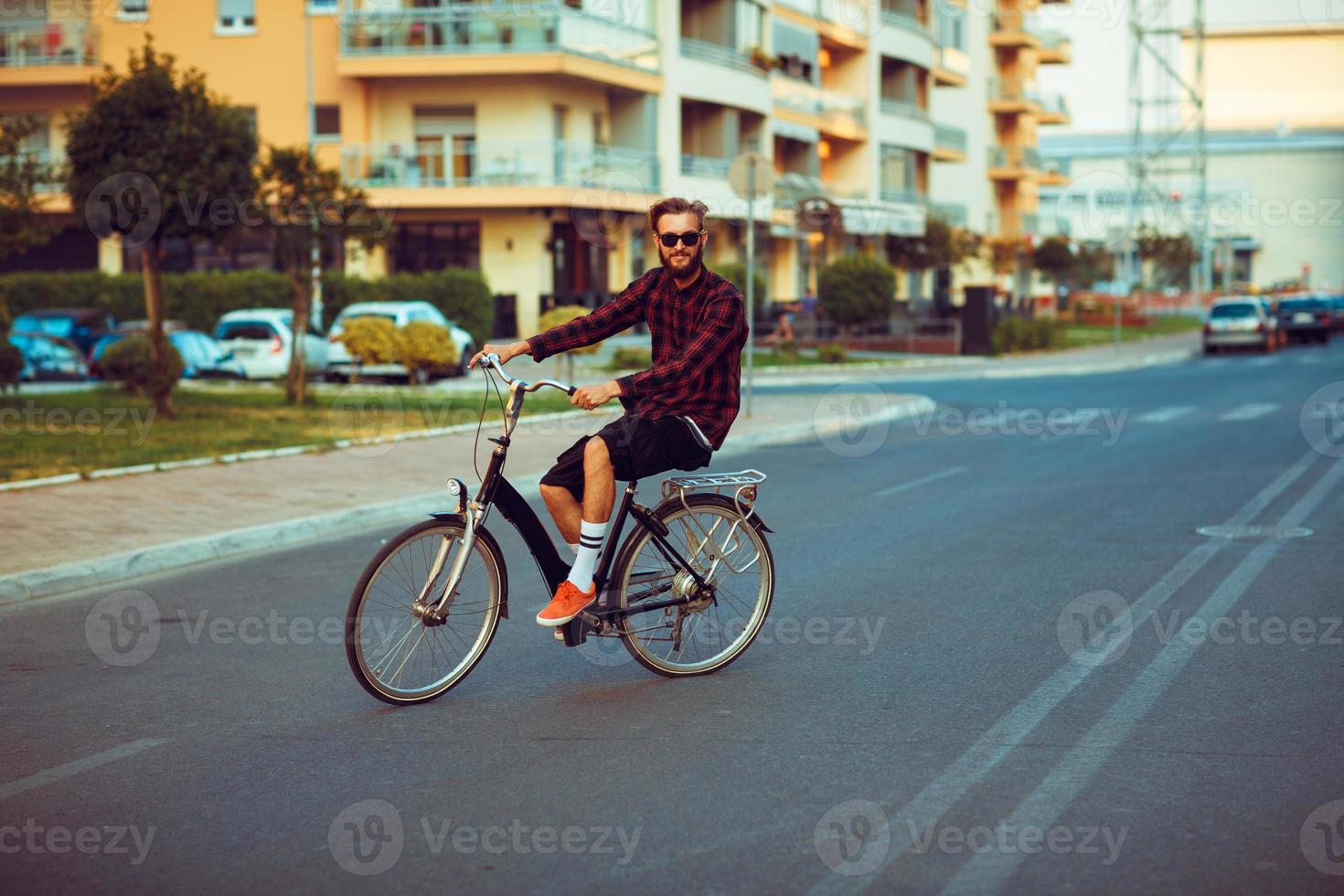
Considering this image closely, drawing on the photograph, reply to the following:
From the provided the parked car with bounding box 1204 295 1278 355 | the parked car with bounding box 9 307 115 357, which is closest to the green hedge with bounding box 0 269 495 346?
the parked car with bounding box 9 307 115 357

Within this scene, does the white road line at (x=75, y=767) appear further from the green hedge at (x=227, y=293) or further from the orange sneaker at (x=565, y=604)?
the green hedge at (x=227, y=293)

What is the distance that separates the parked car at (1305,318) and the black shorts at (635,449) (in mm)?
47044

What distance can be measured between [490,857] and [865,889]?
1.08 m

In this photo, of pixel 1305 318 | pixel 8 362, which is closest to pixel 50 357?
pixel 8 362

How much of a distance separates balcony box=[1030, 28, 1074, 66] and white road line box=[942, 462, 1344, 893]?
77123 mm

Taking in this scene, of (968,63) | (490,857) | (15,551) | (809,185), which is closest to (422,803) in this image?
(490,857)

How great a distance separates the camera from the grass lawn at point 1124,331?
162 ft

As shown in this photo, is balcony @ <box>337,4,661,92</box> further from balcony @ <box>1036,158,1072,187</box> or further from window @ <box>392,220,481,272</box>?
balcony @ <box>1036,158,1072,187</box>

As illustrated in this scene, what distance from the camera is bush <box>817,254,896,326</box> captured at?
38.8 meters

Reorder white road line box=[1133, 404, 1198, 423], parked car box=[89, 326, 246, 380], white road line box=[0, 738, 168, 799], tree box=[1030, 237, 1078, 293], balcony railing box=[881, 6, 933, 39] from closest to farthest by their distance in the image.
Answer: white road line box=[0, 738, 168, 799] < white road line box=[1133, 404, 1198, 423] < parked car box=[89, 326, 246, 380] < balcony railing box=[881, 6, 933, 39] < tree box=[1030, 237, 1078, 293]

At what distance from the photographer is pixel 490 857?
453 centimetres

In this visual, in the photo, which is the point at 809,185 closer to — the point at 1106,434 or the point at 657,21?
the point at 657,21

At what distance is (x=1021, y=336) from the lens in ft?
136

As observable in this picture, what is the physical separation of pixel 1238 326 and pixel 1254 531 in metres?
36.2
